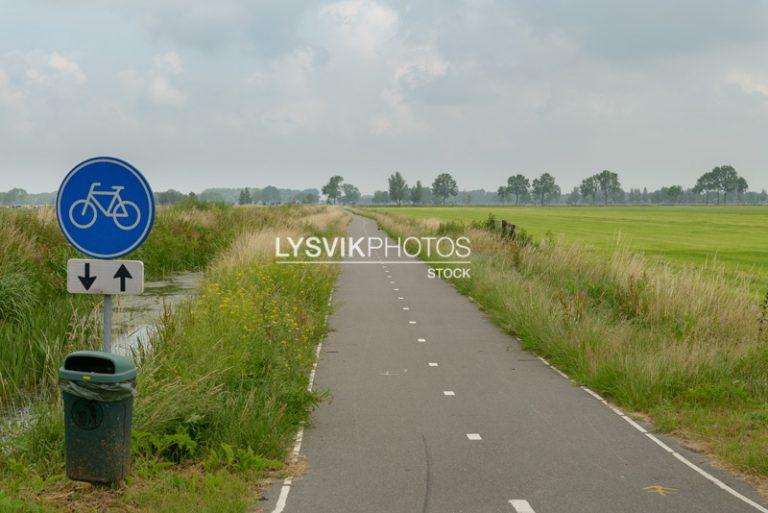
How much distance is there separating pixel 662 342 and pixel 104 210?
301 inches

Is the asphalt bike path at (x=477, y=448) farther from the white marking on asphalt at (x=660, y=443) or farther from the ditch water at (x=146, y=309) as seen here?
the ditch water at (x=146, y=309)

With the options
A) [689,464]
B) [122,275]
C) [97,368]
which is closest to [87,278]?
[122,275]

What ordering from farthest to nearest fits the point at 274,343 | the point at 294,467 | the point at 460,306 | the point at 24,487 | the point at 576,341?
the point at 460,306
the point at 576,341
the point at 274,343
the point at 294,467
the point at 24,487

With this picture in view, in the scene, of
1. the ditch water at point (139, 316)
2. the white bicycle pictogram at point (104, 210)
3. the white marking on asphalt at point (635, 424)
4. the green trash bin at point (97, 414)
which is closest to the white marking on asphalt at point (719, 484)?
the white marking on asphalt at point (635, 424)

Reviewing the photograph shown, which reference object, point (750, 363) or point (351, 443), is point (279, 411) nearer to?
point (351, 443)

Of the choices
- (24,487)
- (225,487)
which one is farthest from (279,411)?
(24,487)

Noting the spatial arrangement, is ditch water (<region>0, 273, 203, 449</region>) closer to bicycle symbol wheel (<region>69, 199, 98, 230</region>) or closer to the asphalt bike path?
bicycle symbol wheel (<region>69, 199, 98, 230</region>)

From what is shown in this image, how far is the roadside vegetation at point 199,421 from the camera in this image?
5223mm

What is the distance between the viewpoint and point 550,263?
761 inches

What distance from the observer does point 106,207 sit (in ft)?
18.7

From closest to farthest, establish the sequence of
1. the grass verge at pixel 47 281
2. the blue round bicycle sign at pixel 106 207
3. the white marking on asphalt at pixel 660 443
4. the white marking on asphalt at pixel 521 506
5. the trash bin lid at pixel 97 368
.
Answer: the trash bin lid at pixel 97 368, the white marking on asphalt at pixel 521 506, the blue round bicycle sign at pixel 106 207, the white marking on asphalt at pixel 660 443, the grass verge at pixel 47 281

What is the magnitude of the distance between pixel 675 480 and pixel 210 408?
428 cm

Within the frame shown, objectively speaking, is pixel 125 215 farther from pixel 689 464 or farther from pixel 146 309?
pixel 146 309

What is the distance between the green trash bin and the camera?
517 centimetres
